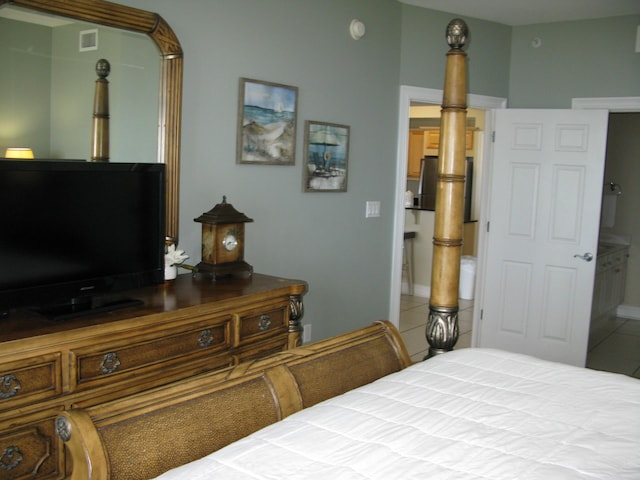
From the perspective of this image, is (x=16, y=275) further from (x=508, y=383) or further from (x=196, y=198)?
(x=508, y=383)

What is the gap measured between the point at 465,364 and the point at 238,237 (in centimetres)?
141

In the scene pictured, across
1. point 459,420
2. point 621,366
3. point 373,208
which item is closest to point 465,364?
point 459,420

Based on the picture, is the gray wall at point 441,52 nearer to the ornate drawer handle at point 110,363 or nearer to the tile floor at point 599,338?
the tile floor at point 599,338

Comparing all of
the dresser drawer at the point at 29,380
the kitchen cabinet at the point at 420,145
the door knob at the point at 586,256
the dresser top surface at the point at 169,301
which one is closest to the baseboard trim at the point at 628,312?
the door knob at the point at 586,256

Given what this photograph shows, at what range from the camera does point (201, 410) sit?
5.50 feet

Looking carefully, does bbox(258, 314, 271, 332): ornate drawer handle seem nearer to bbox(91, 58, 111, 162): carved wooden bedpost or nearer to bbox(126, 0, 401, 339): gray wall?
bbox(126, 0, 401, 339): gray wall

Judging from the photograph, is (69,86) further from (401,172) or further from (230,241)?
(401,172)

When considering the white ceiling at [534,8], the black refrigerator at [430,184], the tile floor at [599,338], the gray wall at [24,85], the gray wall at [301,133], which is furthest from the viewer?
the black refrigerator at [430,184]

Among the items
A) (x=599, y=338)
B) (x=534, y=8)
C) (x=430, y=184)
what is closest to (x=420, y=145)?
(x=430, y=184)

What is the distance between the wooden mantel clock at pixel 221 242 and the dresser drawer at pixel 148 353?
433mm

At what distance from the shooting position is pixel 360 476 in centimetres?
142

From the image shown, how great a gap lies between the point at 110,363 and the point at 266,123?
1868mm

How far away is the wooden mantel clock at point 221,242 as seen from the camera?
10.4ft

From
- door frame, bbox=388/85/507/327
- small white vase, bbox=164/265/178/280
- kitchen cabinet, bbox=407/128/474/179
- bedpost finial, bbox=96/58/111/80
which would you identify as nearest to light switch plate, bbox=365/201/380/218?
door frame, bbox=388/85/507/327
